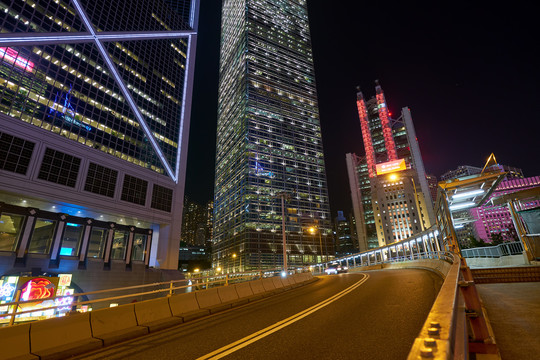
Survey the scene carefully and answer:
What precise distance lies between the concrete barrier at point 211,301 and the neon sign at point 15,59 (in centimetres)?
4797

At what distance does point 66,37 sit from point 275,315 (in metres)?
58.1

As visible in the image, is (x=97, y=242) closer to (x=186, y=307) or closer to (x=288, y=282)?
(x=288, y=282)

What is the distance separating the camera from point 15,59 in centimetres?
3834

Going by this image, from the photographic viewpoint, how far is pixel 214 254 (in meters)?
126

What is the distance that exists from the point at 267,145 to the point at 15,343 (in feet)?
368

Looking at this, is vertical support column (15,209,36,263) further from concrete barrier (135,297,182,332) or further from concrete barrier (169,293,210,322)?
concrete barrier (135,297,182,332)

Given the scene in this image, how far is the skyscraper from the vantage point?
339ft

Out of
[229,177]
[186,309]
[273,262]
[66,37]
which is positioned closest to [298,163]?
[229,177]

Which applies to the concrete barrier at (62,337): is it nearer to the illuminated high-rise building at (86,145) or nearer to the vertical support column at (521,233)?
the vertical support column at (521,233)

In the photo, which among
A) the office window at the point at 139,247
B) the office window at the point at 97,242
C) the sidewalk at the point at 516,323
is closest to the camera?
the sidewalk at the point at 516,323

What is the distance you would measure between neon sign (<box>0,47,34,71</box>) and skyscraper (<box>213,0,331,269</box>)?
73.7 meters

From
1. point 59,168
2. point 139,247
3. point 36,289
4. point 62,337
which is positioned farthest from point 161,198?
point 62,337

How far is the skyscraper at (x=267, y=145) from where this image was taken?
103 m

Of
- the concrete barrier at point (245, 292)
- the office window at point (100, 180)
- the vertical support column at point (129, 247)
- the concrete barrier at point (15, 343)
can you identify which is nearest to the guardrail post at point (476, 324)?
the concrete barrier at point (15, 343)
